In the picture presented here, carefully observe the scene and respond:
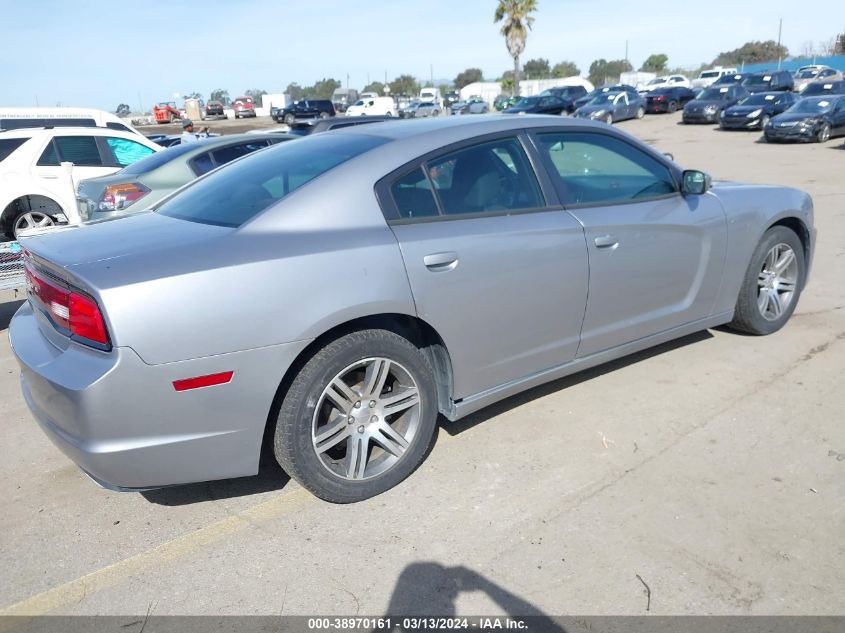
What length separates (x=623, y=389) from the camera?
4215 mm

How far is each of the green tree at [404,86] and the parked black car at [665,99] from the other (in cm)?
5395

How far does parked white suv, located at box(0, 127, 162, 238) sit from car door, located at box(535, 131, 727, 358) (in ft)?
22.5

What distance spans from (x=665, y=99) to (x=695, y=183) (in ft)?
108

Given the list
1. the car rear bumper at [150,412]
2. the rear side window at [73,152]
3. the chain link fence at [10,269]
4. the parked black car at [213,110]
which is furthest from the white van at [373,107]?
the car rear bumper at [150,412]

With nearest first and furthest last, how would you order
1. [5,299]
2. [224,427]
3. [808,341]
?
[224,427] → [808,341] → [5,299]

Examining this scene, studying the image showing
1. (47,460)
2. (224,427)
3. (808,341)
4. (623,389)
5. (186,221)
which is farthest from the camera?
(808,341)

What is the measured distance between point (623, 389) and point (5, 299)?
6529 mm

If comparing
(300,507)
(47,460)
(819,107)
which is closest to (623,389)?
(300,507)

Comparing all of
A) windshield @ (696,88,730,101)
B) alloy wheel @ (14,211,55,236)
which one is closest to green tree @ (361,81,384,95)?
windshield @ (696,88,730,101)

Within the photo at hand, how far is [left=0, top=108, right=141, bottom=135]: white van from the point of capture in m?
13.5

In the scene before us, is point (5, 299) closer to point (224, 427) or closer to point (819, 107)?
point (224, 427)

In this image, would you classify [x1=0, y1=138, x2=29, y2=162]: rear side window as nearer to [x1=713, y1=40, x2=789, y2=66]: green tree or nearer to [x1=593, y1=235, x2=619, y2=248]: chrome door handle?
[x1=593, y1=235, x2=619, y2=248]: chrome door handle

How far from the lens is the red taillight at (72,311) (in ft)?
8.41

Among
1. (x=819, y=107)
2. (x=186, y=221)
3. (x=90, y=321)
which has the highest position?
(x=186, y=221)
